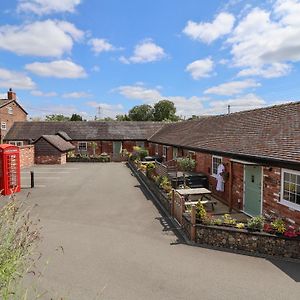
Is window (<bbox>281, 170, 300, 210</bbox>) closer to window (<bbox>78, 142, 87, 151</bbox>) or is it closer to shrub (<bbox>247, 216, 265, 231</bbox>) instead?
shrub (<bbox>247, 216, 265, 231</bbox>)

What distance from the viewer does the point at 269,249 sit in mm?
8906

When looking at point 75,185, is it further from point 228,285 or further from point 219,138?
point 228,285

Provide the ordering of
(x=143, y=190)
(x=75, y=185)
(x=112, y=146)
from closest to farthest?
(x=143, y=190) → (x=75, y=185) → (x=112, y=146)

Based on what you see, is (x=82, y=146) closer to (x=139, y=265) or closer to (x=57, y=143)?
(x=57, y=143)

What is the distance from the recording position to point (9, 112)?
4356 cm

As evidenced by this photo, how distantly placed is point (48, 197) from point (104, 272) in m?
9.92

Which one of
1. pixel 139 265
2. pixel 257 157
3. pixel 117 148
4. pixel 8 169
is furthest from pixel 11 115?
pixel 139 265

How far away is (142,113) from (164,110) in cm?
698

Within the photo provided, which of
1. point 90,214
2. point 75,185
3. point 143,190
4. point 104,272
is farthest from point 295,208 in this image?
point 75,185

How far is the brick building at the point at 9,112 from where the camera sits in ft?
135

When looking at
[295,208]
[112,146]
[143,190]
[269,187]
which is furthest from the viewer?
[112,146]

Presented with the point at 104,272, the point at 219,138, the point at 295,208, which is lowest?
the point at 104,272

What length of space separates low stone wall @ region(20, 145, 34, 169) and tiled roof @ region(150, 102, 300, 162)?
18.0m

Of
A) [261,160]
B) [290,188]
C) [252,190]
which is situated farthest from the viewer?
[252,190]
